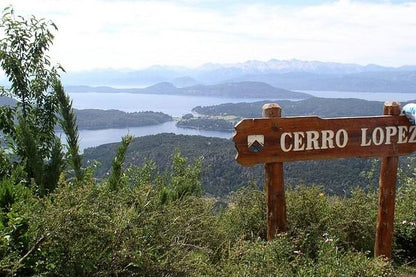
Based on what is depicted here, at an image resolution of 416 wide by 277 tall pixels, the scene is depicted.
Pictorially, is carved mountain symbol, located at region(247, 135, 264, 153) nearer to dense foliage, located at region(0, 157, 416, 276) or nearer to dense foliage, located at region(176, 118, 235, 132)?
dense foliage, located at region(0, 157, 416, 276)

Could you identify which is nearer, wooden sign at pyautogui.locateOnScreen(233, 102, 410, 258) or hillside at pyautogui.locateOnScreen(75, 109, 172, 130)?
A: wooden sign at pyautogui.locateOnScreen(233, 102, 410, 258)

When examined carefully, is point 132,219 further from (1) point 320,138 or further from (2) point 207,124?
(2) point 207,124

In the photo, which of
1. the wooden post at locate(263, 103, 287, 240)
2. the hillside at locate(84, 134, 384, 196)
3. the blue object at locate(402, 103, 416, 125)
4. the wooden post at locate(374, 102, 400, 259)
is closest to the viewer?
the wooden post at locate(263, 103, 287, 240)

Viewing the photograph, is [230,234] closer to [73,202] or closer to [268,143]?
[268,143]

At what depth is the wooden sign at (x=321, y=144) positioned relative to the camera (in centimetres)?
357

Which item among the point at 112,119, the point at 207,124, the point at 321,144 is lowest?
the point at 207,124

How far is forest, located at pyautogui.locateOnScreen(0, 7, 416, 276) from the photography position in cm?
235

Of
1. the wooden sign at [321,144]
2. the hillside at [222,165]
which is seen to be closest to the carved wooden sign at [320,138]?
the wooden sign at [321,144]

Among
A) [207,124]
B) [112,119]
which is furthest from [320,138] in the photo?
[207,124]

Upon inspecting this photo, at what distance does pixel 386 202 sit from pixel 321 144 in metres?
0.89

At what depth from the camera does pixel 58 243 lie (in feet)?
7.62

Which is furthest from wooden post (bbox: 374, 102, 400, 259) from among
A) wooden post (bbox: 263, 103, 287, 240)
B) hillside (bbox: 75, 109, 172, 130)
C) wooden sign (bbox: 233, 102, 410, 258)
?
hillside (bbox: 75, 109, 172, 130)

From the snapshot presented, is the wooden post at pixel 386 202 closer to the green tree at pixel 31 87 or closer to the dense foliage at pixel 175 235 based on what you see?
the dense foliage at pixel 175 235

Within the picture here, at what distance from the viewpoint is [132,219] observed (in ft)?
8.85
